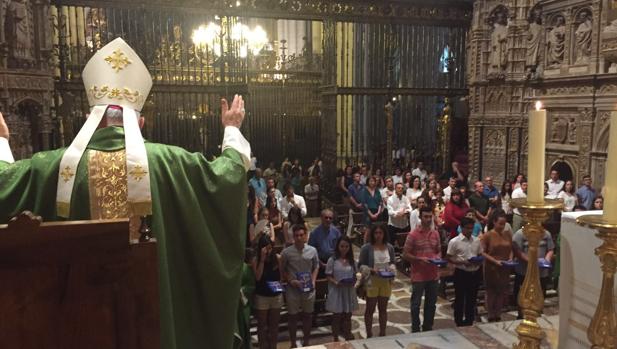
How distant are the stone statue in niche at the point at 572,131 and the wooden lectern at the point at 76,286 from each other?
1109 cm

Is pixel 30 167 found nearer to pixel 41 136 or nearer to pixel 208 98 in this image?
pixel 41 136

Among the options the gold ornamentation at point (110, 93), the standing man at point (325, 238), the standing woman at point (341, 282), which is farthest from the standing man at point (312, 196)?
the gold ornamentation at point (110, 93)

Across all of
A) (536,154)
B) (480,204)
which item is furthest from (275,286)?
(480,204)

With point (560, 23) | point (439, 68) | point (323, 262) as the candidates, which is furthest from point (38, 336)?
point (439, 68)

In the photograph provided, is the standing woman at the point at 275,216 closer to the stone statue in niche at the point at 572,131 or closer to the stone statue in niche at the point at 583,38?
the stone statue in niche at the point at 572,131

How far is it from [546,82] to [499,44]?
1537 mm

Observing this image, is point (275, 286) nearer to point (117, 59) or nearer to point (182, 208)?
point (182, 208)

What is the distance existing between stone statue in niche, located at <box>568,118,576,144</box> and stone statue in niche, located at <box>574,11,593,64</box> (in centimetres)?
120

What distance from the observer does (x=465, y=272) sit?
609 cm

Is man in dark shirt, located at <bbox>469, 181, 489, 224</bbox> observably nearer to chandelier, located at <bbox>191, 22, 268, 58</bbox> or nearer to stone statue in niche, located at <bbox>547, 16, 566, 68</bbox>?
stone statue in niche, located at <bbox>547, 16, 566, 68</bbox>

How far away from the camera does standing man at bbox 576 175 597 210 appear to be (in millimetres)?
8930

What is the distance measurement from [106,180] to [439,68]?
12.3 m

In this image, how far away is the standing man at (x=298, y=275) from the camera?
5.39 metres

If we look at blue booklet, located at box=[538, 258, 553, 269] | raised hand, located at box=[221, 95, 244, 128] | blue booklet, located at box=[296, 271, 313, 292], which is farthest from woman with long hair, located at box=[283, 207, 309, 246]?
raised hand, located at box=[221, 95, 244, 128]
